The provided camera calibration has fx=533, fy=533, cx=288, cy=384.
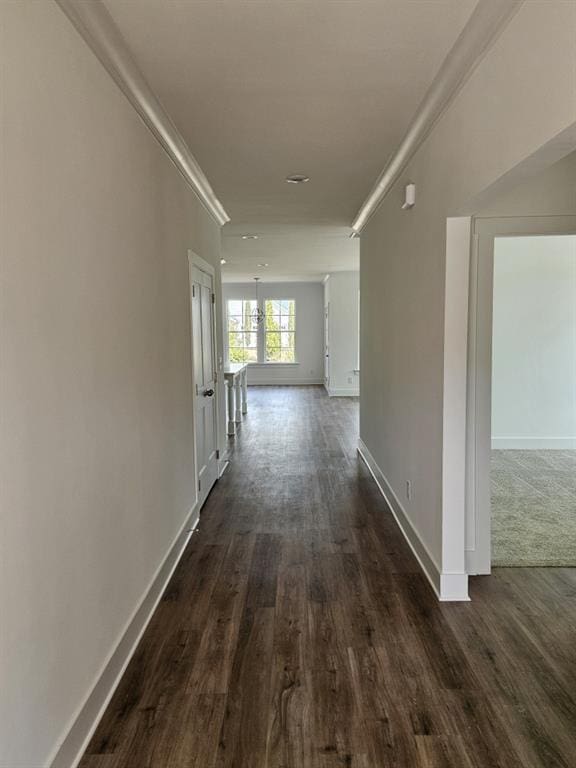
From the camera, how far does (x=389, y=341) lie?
425 centimetres

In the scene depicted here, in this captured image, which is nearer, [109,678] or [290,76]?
[109,678]

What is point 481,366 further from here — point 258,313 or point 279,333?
point 279,333

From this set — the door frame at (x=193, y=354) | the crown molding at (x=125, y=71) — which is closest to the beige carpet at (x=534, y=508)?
the door frame at (x=193, y=354)

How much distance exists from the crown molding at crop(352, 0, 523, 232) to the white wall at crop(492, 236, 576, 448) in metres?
2.85

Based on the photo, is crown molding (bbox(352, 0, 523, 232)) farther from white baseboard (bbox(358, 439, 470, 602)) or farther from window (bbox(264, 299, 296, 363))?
window (bbox(264, 299, 296, 363))

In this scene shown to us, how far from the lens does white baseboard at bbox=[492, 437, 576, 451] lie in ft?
19.9

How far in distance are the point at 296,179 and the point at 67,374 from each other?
2.82 meters

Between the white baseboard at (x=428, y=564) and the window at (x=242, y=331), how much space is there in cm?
909

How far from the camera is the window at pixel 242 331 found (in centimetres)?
1321

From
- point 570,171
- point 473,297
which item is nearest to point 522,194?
Result: point 570,171

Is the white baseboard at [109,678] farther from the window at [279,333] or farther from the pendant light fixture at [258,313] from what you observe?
the window at [279,333]

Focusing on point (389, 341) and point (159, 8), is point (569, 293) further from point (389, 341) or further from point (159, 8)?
point (159, 8)

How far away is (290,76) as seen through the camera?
2363 millimetres

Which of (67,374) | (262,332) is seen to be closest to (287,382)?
(262,332)
